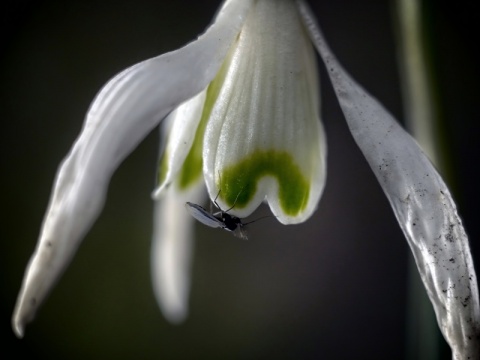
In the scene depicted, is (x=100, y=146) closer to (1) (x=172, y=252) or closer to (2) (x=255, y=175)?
(2) (x=255, y=175)

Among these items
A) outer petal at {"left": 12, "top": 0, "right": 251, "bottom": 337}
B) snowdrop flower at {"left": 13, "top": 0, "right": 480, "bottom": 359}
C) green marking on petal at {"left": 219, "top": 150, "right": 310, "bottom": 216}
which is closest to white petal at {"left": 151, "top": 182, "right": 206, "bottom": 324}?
snowdrop flower at {"left": 13, "top": 0, "right": 480, "bottom": 359}

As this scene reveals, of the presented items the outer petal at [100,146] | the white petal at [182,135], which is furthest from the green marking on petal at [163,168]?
the outer petal at [100,146]

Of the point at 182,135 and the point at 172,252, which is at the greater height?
the point at 182,135

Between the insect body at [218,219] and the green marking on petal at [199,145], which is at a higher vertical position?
the green marking on petal at [199,145]

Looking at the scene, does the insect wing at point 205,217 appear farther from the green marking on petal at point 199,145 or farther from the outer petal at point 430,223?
the outer petal at point 430,223

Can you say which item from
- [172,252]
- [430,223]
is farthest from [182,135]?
[172,252]

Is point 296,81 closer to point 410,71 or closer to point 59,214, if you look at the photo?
point 410,71

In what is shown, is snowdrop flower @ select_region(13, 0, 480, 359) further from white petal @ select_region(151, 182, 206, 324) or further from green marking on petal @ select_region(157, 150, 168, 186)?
white petal @ select_region(151, 182, 206, 324)

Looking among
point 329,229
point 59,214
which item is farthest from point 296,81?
point 329,229
